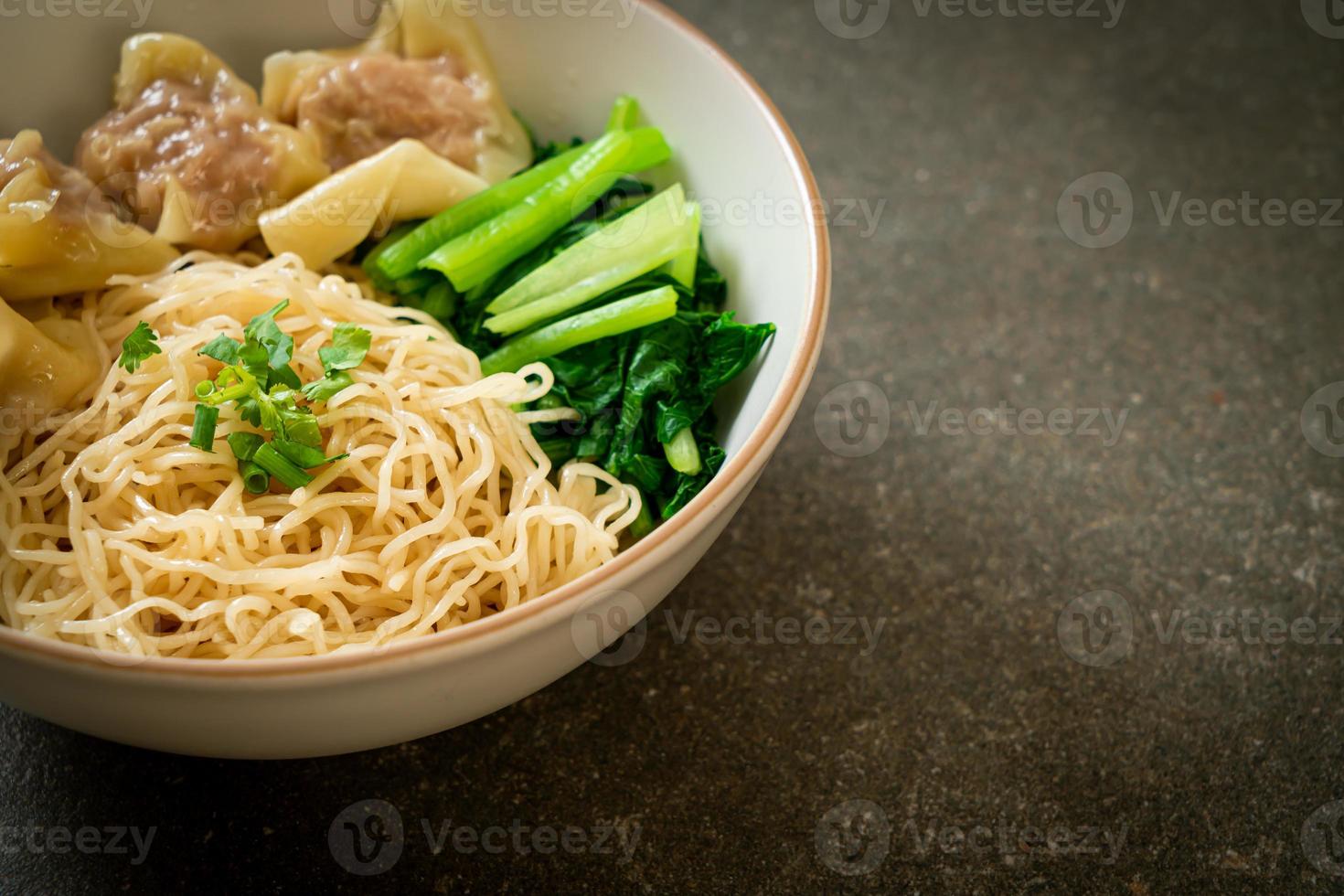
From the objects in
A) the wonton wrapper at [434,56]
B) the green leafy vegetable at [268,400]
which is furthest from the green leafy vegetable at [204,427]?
the wonton wrapper at [434,56]

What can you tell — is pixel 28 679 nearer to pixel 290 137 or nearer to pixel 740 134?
pixel 290 137

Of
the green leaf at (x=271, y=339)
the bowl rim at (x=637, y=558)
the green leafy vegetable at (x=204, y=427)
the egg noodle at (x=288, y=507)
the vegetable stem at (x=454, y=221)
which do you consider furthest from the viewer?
the vegetable stem at (x=454, y=221)

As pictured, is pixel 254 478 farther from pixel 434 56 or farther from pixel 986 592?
pixel 986 592

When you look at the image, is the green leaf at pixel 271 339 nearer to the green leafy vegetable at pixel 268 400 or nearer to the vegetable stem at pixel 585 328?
the green leafy vegetable at pixel 268 400

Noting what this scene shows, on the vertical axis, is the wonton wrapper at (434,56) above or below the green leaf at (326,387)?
above

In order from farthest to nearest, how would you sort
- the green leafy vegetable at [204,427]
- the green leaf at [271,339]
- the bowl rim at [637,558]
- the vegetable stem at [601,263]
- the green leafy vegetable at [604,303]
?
the vegetable stem at [601,263] < the green leafy vegetable at [604,303] < the green leaf at [271,339] < the green leafy vegetable at [204,427] < the bowl rim at [637,558]

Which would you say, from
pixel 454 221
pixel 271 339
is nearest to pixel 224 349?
pixel 271 339

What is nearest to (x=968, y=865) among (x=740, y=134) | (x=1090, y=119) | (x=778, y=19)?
(x=740, y=134)
